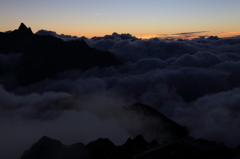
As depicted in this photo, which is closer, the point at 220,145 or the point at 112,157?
the point at 220,145

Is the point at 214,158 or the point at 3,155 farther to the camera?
the point at 3,155

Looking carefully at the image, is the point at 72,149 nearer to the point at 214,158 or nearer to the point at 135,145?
the point at 135,145

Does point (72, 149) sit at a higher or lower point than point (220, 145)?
lower

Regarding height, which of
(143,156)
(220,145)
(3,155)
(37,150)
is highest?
(220,145)

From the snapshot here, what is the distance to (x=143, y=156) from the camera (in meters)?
57.6

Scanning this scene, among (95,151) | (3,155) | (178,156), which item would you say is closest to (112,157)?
(95,151)

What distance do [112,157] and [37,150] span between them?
47904 mm

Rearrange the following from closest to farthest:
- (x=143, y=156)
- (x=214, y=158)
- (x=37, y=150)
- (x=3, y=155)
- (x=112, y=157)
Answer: (x=214, y=158), (x=143, y=156), (x=112, y=157), (x=37, y=150), (x=3, y=155)

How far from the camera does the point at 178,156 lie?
5147cm

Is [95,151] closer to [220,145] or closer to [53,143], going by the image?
[53,143]

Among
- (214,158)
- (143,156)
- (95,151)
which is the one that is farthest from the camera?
(95,151)

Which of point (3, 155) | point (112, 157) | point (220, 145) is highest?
point (220, 145)

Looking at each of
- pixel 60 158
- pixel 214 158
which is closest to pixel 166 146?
pixel 214 158

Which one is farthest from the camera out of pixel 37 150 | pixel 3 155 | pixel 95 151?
pixel 3 155
